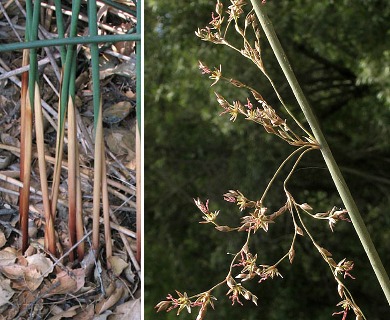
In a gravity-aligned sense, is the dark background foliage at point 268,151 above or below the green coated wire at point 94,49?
below

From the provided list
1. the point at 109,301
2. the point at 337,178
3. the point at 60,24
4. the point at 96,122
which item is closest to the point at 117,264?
the point at 109,301

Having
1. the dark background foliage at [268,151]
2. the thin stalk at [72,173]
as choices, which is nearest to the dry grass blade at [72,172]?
the thin stalk at [72,173]

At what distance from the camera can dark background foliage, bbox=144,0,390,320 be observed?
1.29 meters

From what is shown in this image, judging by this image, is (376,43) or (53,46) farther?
(376,43)

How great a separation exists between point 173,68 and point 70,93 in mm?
643

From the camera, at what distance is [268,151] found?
129cm

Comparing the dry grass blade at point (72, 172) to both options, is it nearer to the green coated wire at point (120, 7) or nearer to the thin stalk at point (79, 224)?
the thin stalk at point (79, 224)

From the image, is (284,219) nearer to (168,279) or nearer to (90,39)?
(168,279)

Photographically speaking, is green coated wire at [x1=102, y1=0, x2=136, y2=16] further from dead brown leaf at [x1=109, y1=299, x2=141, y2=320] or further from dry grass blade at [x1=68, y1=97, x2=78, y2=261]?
dead brown leaf at [x1=109, y1=299, x2=141, y2=320]

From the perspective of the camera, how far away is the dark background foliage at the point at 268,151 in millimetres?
1286

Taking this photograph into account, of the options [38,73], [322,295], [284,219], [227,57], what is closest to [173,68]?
[227,57]

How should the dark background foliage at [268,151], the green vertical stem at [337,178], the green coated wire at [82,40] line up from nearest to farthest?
1. the green vertical stem at [337,178]
2. the green coated wire at [82,40]
3. the dark background foliage at [268,151]

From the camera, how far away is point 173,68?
1314 mm

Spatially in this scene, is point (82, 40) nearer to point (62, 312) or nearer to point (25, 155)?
point (25, 155)
